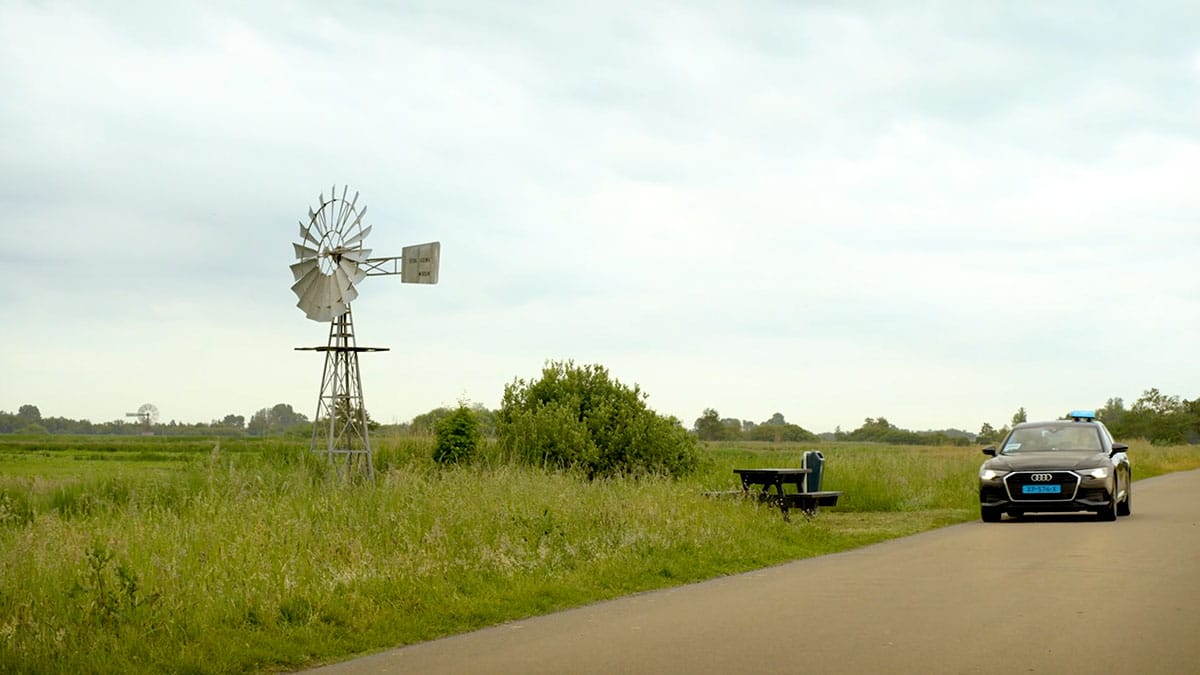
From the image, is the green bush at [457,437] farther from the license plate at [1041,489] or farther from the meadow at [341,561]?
the license plate at [1041,489]

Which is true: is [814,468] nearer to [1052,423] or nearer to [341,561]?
[1052,423]

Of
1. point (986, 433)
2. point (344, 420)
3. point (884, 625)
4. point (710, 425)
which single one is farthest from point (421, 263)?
point (710, 425)

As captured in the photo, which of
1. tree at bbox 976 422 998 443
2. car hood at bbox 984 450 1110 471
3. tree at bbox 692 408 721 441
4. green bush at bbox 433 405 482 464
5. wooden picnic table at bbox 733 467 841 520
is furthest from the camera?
tree at bbox 692 408 721 441

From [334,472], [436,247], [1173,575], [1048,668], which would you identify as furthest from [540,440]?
[1048,668]

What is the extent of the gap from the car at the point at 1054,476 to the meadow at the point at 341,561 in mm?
1548

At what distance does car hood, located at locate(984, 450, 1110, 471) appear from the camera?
21312mm

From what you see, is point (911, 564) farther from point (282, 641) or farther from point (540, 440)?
point (540, 440)

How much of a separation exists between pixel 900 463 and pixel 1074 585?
20.3 meters

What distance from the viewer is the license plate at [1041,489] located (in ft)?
69.5

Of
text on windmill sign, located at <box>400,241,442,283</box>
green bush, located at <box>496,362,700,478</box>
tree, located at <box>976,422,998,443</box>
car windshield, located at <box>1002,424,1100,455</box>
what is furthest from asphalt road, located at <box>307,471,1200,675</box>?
tree, located at <box>976,422,998,443</box>

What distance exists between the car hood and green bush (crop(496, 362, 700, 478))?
8.44m

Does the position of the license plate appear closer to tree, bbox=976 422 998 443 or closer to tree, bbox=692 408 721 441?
tree, bbox=976 422 998 443

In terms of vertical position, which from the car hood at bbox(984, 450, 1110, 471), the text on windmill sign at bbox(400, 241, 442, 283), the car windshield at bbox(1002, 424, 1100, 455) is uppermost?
the text on windmill sign at bbox(400, 241, 442, 283)

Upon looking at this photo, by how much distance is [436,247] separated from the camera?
34.1 metres
